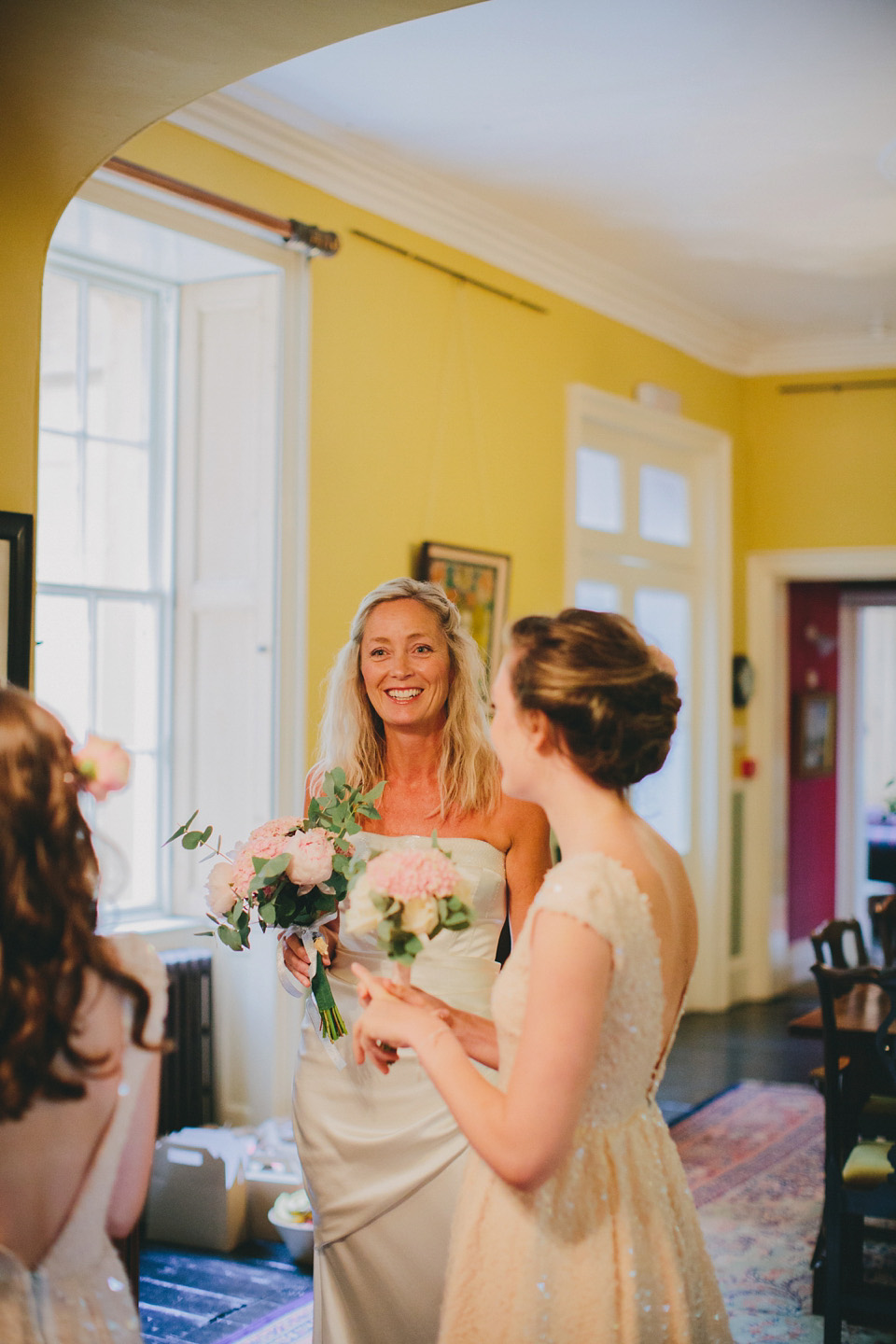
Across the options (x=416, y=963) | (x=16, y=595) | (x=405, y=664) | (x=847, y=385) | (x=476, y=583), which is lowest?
(x=416, y=963)

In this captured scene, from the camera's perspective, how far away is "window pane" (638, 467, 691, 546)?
24.0 ft

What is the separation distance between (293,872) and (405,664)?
2.04 ft

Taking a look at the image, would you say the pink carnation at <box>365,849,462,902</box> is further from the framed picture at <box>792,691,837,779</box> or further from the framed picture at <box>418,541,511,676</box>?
the framed picture at <box>792,691,837,779</box>

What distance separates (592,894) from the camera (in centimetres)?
158

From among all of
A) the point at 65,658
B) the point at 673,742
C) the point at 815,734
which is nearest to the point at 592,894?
the point at 65,658

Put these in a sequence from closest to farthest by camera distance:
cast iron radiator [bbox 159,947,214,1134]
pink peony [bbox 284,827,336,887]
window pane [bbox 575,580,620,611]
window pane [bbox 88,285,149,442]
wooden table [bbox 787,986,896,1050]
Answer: pink peony [bbox 284,827,336,887] < wooden table [bbox 787,986,896,1050] < cast iron radiator [bbox 159,947,214,1134] < window pane [bbox 88,285,149,442] < window pane [bbox 575,580,620,611]

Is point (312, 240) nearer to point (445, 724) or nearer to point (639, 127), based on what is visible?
point (639, 127)

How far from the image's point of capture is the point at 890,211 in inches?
223

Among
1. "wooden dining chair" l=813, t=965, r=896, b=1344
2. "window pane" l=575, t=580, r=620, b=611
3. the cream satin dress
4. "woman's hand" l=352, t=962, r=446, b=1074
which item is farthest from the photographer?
"window pane" l=575, t=580, r=620, b=611

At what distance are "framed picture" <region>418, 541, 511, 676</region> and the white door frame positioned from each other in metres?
2.85

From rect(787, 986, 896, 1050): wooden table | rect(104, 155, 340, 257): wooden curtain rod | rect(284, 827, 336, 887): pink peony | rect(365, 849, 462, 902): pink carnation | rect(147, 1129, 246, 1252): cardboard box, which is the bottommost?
rect(147, 1129, 246, 1252): cardboard box

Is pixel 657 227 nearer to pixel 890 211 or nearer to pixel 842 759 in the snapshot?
pixel 890 211

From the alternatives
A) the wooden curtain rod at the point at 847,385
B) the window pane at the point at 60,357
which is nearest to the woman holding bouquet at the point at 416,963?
the window pane at the point at 60,357

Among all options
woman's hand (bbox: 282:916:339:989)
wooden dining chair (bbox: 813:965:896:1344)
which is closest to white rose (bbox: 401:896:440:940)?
woman's hand (bbox: 282:916:339:989)
